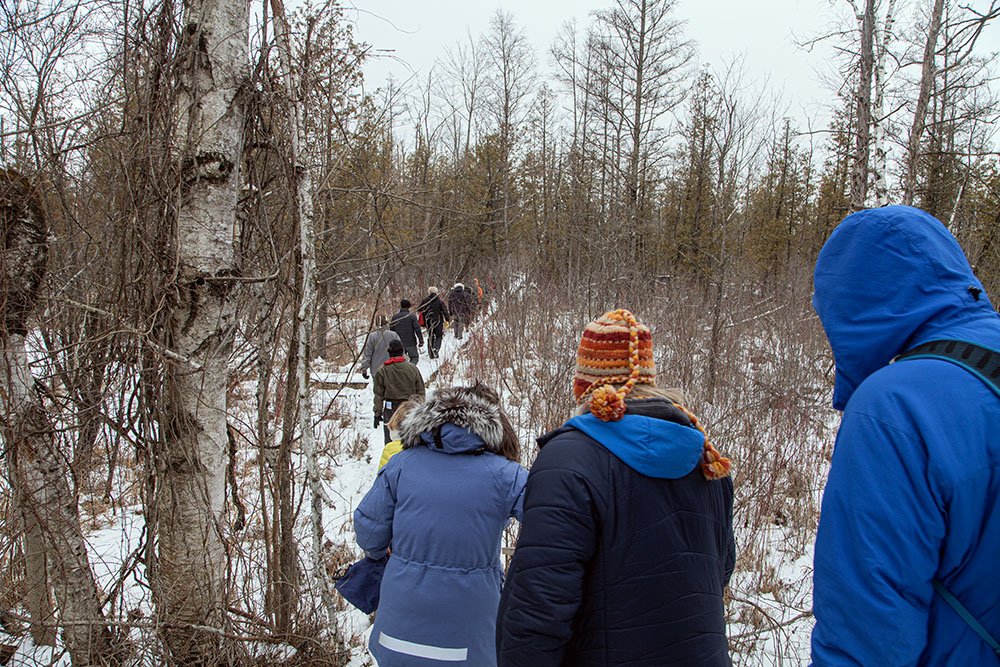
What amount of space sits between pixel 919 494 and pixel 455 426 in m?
1.39

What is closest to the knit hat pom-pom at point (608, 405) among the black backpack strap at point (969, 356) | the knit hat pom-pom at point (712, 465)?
the knit hat pom-pom at point (712, 465)

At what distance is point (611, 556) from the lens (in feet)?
4.45

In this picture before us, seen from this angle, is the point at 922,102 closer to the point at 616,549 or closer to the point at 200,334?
the point at 616,549

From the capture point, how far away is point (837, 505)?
1035mm

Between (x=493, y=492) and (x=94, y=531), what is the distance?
5.04 m

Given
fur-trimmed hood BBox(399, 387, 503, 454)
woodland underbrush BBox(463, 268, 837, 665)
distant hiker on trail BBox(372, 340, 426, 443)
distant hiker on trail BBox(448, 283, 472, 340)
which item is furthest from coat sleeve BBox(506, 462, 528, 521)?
distant hiker on trail BBox(448, 283, 472, 340)

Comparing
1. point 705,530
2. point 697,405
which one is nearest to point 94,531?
point 705,530

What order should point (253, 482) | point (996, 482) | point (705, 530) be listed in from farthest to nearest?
point (253, 482) → point (705, 530) → point (996, 482)

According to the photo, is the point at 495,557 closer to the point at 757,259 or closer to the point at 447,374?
the point at 447,374

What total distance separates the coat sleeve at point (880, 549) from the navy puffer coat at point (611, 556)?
0.39 m

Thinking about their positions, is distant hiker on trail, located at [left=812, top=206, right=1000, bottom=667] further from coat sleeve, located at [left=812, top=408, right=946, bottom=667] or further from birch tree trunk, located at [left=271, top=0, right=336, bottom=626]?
birch tree trunk, located at [left=271, top=0, right=336, bottom=626]

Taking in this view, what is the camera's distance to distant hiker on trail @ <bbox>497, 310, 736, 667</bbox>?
1308 mm

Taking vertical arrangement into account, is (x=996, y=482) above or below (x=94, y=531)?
above

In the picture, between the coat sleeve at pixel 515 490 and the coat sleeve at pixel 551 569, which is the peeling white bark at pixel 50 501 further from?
the coat sleeve at pixel 551 569
